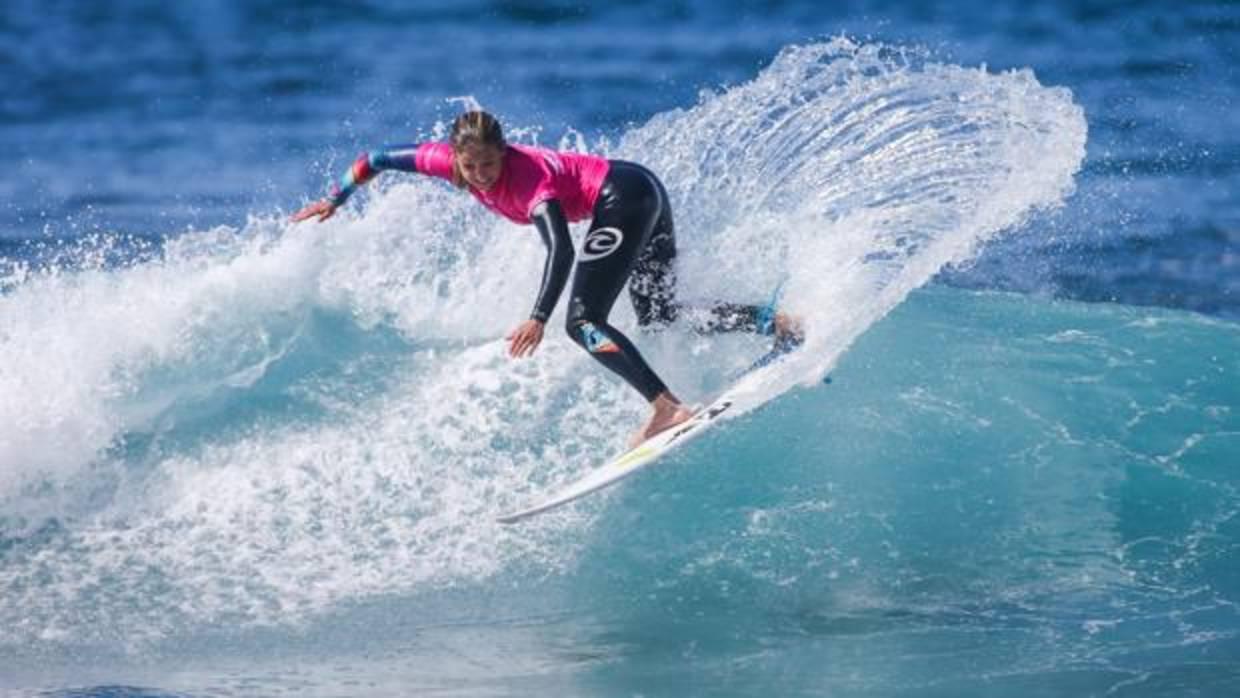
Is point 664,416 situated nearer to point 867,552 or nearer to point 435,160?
point 867,552

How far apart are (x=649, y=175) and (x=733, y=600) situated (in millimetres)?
2119

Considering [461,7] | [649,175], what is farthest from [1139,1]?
[649,175]

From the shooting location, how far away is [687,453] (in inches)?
330

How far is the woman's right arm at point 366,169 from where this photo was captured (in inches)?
311

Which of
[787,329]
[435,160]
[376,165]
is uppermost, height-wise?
[376,165]

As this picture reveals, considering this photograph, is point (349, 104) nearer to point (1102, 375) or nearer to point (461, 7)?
point (461, 7)

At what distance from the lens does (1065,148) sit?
8.67 meters

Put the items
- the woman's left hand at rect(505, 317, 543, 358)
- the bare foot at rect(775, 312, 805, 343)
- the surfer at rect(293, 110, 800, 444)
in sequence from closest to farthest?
1. the woman's left hand at rect(505, 317, 543, 358)
2. the surfer at rect(293, 110, 800, 444)
3. the bare foot at rect(775, 312, 805, 343)

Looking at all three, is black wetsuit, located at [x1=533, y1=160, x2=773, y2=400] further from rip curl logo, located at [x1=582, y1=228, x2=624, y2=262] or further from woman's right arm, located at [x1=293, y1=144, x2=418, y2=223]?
woman's right arm, located at [x1=293, y1=144, x2=418, y2=223]

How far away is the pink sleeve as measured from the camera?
7605mm

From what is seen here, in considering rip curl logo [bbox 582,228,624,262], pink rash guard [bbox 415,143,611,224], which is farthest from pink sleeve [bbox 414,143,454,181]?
rip curl logo [bbox 582,228,624,262]

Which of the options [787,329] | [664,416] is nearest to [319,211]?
[664,416]

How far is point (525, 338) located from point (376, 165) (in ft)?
5.58

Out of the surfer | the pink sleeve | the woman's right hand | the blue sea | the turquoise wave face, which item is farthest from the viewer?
the woman's right hand
